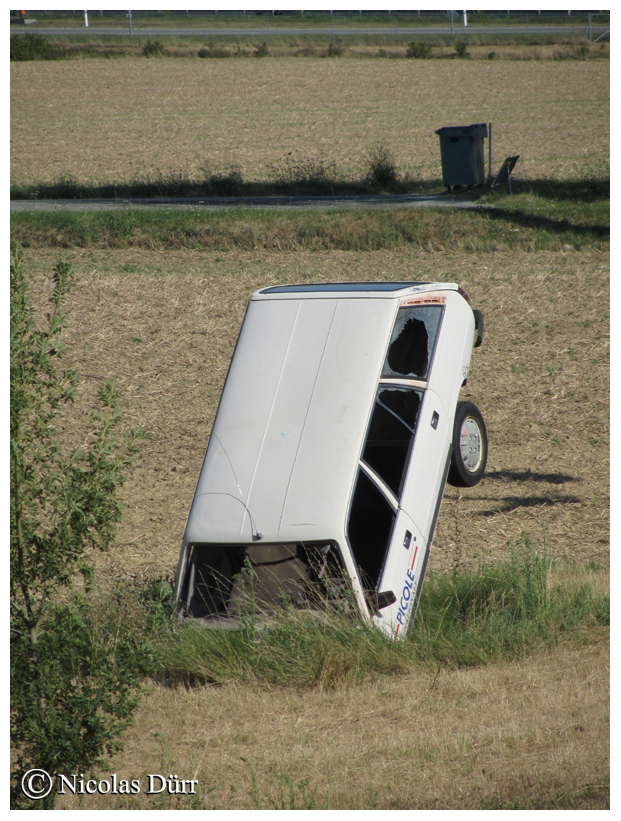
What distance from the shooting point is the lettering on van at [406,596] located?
226 inches

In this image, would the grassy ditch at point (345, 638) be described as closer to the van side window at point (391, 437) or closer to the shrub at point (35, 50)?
the van side window at point (391, 437)

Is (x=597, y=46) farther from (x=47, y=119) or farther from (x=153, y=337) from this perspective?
(x=153, y=337)

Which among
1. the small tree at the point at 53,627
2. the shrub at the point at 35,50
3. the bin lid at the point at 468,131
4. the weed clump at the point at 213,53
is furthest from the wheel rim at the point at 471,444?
the shrub at the point at 35,50

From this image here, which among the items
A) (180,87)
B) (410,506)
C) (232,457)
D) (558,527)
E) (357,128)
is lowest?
(558,527)

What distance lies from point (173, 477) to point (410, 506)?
4.26 meters

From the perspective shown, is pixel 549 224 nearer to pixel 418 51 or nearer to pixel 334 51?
pixel 418 51

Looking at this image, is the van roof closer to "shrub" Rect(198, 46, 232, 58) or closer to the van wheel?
the van wheel

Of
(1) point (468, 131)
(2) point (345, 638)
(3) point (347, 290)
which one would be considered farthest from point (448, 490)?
(1) point (468, 131)

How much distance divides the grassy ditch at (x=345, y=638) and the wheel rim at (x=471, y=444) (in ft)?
7.19

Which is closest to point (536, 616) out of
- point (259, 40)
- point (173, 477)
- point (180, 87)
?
point (173, 477)

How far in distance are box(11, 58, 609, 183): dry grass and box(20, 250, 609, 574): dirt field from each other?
11.2m

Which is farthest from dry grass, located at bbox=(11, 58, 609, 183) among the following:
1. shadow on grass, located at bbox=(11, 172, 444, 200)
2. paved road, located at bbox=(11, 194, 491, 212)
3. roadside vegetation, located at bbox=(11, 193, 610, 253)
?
roadside vegetation, located at bbox=(11, 193, 610, 253)

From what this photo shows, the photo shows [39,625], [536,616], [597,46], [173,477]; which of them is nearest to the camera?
[39,625]

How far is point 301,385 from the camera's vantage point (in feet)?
21.2
